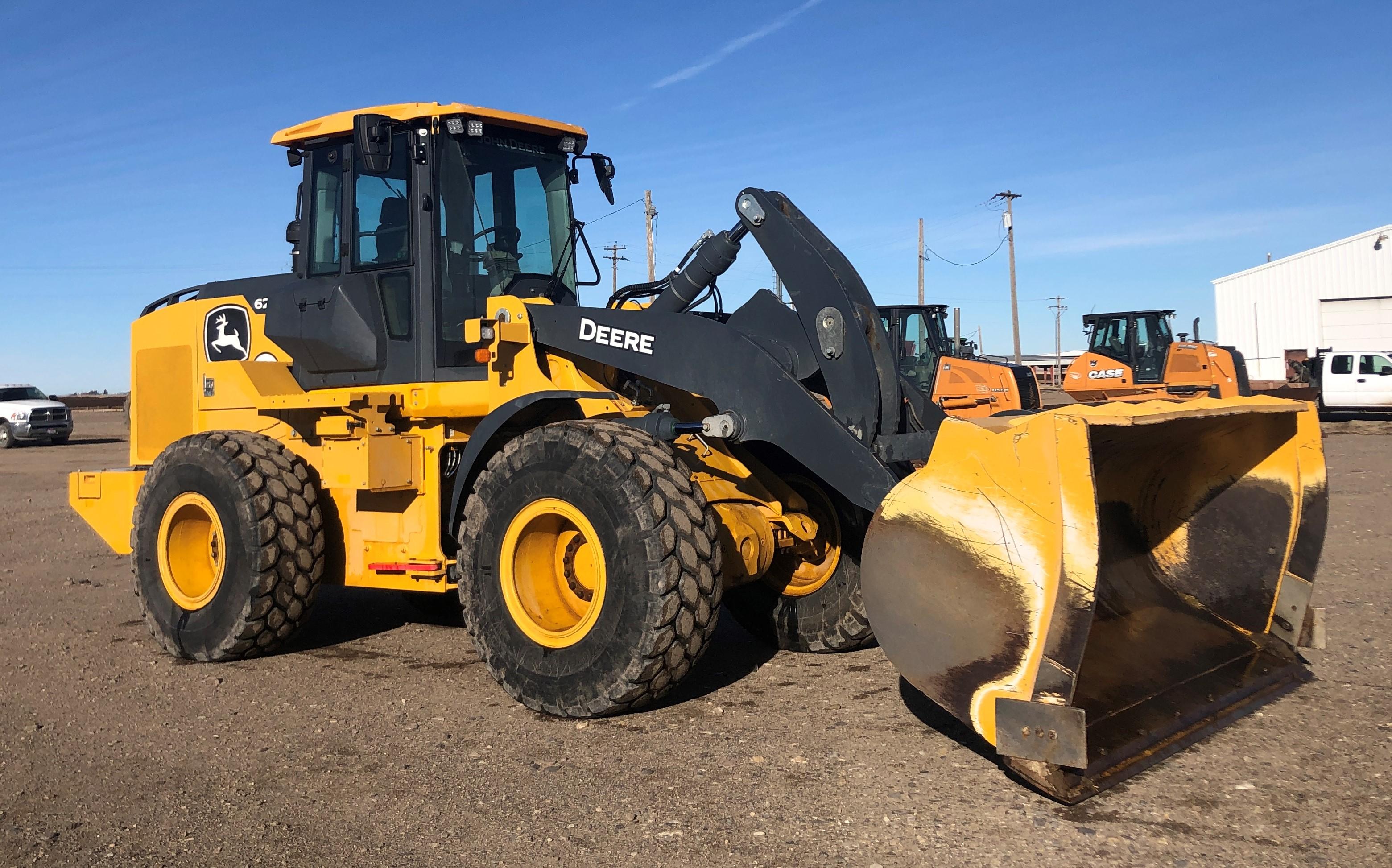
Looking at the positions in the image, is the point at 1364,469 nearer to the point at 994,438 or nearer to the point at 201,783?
the point at 994,438

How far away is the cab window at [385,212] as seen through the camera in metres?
6.03

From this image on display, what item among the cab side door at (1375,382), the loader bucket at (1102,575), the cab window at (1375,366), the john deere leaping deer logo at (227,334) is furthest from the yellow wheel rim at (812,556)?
the cab window at (1375,366)

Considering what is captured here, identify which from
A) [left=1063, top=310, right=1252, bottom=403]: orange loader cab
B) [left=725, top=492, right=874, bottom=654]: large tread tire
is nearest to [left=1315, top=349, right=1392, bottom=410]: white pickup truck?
[left=1063, top=310, right=1252, bottom=403]: orange loader cab

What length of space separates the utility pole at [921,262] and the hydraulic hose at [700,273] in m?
39.4

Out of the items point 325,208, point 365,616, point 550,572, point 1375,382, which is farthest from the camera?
point 1375,382

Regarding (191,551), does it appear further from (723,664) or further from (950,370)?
(950,370)

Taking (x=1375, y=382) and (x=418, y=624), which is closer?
(x=418, y=624)

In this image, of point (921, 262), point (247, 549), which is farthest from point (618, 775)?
point (921, 262)

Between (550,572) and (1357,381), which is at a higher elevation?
(1357,381)

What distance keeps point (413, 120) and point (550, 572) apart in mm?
2626

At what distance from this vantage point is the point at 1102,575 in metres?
5.04

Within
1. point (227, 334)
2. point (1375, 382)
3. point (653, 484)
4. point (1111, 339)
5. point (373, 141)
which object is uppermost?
point (1111, 339)

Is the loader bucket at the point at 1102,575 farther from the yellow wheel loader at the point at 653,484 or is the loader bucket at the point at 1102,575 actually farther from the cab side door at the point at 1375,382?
the cab side door at the point at 1375,382

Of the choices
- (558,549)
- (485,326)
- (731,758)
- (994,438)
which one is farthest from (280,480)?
(994,438)
